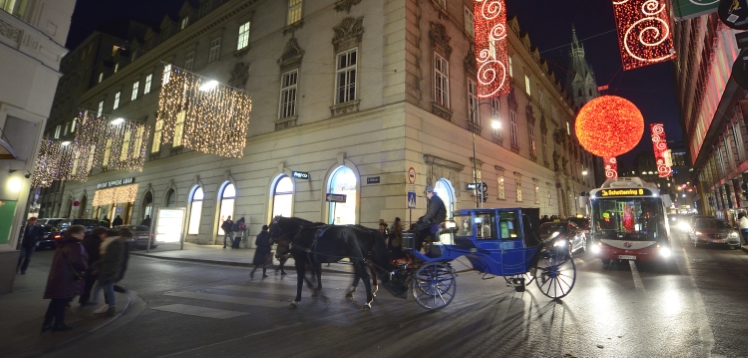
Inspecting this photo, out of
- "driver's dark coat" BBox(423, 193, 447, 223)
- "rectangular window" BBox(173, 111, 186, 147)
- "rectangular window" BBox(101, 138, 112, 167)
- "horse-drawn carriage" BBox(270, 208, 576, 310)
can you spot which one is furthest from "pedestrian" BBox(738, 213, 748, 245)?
"rectangular window" BBox(101, 138, 112, 167)

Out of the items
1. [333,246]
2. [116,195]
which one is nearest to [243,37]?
[116,195]

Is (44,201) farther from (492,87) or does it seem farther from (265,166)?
(492,87)

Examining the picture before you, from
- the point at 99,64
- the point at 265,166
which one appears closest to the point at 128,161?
the point at 265,166

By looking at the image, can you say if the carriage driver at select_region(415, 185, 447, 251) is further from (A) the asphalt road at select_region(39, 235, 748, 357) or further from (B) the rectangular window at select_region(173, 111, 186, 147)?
(B) the rectangular window at select_region(173, 111, 186, 147)

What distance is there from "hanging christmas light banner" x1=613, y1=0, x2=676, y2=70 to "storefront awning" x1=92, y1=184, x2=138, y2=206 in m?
33.9

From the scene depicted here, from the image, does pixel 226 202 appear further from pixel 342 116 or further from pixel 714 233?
pixel 714 233

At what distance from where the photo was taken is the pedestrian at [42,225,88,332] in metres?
5.15

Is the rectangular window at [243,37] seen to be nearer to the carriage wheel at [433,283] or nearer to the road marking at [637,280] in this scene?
the carriage wheel at [433,283]

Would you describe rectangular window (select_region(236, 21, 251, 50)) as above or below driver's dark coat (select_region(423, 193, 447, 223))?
above

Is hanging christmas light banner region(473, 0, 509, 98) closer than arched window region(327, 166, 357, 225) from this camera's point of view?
No

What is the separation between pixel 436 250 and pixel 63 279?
20.6 ft

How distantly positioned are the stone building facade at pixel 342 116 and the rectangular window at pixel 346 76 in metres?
0.06

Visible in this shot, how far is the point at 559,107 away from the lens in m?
40.5

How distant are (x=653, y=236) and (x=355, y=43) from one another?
48.3ft
